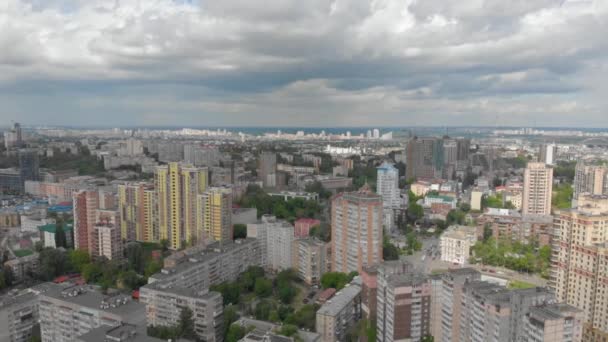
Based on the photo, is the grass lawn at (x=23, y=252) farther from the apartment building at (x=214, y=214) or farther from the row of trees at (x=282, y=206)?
the row of trees at (x=282, y=206)

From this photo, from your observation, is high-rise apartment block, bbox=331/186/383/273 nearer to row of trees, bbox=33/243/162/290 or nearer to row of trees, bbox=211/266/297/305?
row of trees, bbox=211/266/297/305

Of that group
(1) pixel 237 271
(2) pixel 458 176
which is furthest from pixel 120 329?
(2) pixel 458 176

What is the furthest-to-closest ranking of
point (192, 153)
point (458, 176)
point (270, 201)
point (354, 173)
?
point (192, 153)
point (354, 173)
point (458, 176)
point (270, 201)

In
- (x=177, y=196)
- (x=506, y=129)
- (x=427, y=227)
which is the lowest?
(x=427, y=227)

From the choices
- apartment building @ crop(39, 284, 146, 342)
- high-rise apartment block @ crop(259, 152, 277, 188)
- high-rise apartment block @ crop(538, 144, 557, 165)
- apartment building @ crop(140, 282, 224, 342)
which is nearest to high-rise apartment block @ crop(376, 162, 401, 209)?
high-rise apartment block @ crop(259, 152, 277, 188)

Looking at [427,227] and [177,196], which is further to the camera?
[427,227]

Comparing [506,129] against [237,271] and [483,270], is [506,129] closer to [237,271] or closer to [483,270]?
[483,270]

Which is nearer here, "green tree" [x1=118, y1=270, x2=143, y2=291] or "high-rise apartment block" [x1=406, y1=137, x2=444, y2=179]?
"green tree" [x1=118, y1=270, x2=143, y2=291]
